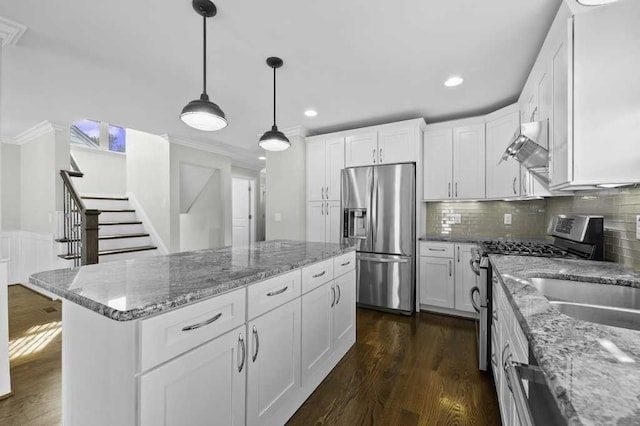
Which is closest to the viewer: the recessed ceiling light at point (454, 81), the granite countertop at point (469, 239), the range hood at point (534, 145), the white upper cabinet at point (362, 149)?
the range hood at point (534, 145)

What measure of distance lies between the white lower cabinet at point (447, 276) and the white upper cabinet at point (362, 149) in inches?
51.9

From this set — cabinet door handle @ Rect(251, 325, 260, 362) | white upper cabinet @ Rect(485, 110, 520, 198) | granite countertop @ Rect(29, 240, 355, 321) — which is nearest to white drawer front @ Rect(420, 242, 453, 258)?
white upper cabinet @ Rect(485, 110, 520, 198)

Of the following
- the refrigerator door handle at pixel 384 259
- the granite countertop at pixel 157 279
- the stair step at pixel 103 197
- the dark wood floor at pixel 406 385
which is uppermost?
the stair step at pixel 103 197

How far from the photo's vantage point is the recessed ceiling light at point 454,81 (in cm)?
259

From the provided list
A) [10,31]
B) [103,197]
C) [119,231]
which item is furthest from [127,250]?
[10,31]

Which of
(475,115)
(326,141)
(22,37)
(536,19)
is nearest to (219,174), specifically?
(326,141)

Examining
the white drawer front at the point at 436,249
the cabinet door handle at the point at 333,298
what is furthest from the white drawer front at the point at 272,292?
the white drawer front at the point at 436,249

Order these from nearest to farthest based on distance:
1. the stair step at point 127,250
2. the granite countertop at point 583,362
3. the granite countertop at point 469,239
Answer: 1. the granite countertop at point 583,362
2. the granite countertop at point 469,239
3. the stair step at point 127,250

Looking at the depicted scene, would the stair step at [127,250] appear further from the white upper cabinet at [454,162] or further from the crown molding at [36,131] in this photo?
the white upper cabinet at [454,162]

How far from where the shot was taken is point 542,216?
125 inches

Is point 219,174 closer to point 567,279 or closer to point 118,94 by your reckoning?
point 118,94

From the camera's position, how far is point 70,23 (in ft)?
6.02

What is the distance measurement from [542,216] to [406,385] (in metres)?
2.55

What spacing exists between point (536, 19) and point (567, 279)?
1.63 meters
